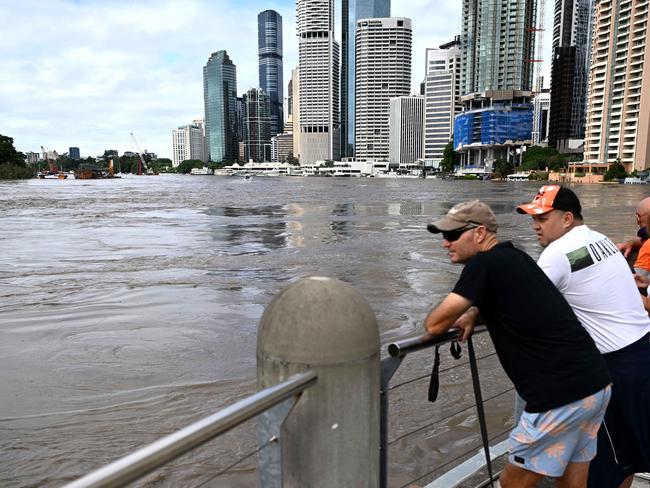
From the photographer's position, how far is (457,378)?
7.20 metres

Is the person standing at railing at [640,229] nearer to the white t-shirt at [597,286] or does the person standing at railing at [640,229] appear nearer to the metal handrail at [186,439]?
the white t-shirt at [597,286]

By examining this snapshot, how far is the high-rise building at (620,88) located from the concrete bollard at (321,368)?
136 m

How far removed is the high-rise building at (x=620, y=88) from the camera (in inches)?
4806

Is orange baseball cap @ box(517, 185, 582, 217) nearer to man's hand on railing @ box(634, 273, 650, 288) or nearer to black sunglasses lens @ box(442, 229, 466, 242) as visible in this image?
black sunglasses lens @ box(442, 229, 466, 242)

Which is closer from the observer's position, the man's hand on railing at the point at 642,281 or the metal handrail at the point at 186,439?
the metal handrail at the point at 186,439

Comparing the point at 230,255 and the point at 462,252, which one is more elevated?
the point at 462,252

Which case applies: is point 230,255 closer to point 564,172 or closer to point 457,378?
point 457,378

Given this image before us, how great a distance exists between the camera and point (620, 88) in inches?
5153

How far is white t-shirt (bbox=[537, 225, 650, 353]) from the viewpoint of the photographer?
2717 millimetres

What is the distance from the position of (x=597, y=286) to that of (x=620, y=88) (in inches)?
5861

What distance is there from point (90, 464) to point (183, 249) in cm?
1383

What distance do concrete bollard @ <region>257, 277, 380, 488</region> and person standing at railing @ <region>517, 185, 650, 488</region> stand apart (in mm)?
1182

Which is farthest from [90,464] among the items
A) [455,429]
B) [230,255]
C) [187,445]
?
[230,255]

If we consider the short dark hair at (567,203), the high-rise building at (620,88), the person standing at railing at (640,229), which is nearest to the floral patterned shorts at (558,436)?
the short dark hair at (567,203)
